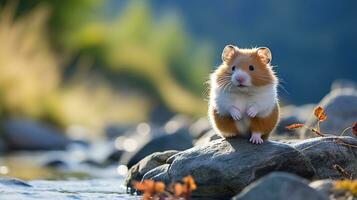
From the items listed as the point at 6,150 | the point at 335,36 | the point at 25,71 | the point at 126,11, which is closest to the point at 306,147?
the point at 6,150

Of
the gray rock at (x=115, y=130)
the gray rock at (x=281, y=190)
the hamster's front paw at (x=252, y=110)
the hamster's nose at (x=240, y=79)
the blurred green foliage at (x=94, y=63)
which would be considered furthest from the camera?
the gray rock at (x=115, y=130)

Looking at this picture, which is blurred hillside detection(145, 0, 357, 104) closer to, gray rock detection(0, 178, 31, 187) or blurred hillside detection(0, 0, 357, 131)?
blurred hillside detection(0, 0, 357, 131)

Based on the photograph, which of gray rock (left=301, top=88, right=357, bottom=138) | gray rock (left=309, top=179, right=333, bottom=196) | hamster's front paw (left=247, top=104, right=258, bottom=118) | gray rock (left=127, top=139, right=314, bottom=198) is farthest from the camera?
gray rock (left=301, top=88, right=357, bottom=138)

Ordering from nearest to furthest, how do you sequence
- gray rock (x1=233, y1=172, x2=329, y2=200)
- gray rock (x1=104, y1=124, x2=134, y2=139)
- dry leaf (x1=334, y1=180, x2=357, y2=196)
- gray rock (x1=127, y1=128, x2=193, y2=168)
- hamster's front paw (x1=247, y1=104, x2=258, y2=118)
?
gray rock (x1=233, y1=172, x2=329, y2=200)
dry leaf (x1=334, y1=180, x2=357, y2=196)
hamster's front paw (x1=247, y1=104, x2=258, y2=118)
gray rock (x1=127, y1=128, x2=193, y2=168)
gray rock (x1=104, y1=124, x2=134, y2=139)

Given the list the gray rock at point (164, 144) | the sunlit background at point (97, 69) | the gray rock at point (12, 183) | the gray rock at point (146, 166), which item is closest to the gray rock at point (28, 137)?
the sunlit background at point (97, 69)

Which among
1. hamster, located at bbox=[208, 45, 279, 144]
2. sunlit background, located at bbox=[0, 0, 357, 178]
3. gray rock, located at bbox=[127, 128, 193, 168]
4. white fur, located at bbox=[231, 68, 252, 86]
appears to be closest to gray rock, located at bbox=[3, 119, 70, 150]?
sunlit background, located at bbox=[0, 0, 357, 178]

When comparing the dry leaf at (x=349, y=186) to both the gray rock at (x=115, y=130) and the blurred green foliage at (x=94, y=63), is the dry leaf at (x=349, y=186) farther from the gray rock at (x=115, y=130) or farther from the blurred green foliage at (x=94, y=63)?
the gray rock at (x=115, y=130)

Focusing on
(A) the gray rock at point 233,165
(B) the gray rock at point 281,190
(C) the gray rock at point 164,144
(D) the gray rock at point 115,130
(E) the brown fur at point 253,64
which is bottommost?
(B) the gray rock at point 281,190

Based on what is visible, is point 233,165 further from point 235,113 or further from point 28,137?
point 28,137
